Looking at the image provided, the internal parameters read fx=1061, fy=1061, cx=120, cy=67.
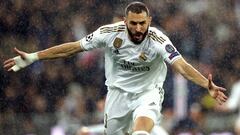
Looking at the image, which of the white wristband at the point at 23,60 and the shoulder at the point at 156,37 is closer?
the shoulder at the point at 156,37

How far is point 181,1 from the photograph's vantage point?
1572 centimetres

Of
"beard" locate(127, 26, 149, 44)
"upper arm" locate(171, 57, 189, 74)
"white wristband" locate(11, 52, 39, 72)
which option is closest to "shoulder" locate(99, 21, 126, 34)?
"beard" locate(127, 26, 149, 44)

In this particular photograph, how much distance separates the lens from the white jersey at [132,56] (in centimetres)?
988

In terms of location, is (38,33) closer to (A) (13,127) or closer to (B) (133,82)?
(A) (13,127)

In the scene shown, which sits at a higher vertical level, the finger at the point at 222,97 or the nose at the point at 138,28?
the nose at the point at 138,28

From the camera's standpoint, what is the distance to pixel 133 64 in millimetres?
10070

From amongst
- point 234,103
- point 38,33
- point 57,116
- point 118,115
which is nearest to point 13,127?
point 57,116

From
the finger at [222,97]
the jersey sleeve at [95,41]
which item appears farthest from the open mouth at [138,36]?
the finger at [222,97]

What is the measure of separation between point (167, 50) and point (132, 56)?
392 mm

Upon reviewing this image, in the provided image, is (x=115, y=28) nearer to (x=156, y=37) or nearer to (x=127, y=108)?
(x=156, y=37)

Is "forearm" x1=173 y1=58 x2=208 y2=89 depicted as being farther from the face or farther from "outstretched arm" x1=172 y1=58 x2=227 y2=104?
the face

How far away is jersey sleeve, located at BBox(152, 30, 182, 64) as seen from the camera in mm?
9766

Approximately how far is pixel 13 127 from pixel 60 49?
4437mm

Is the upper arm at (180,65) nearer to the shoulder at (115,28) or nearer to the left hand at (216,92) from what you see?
the left hand at (216,92)
